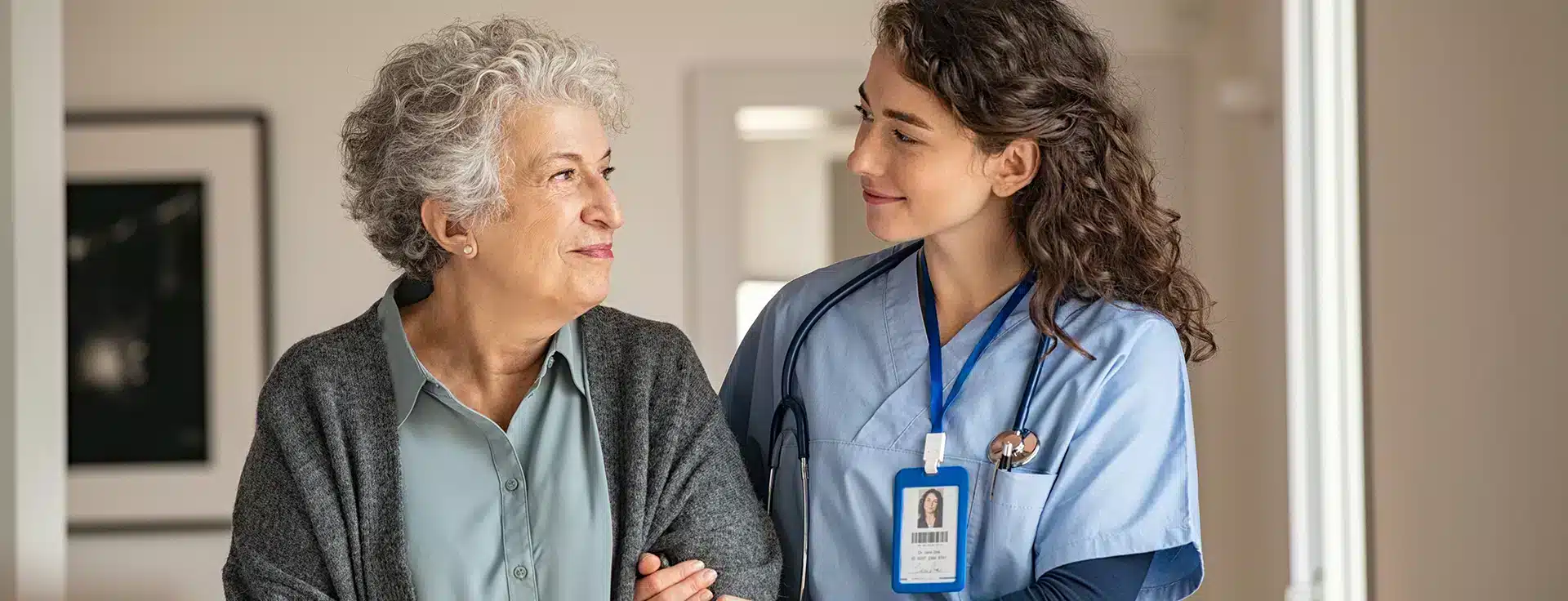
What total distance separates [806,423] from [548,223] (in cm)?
42

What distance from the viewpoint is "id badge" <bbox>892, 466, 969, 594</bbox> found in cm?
172

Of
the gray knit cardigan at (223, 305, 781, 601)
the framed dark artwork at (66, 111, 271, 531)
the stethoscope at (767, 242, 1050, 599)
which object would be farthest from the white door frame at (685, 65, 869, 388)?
the gray knit cardigan at (223, 305, 781, 601)

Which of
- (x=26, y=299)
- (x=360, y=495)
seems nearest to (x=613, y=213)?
(x=360, y=495)

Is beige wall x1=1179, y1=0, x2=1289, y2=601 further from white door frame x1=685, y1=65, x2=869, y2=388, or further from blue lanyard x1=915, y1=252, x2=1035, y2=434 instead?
blue lanyard x1=915, y1=252, x2=1035, y2=434

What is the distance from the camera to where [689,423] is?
1.76 m

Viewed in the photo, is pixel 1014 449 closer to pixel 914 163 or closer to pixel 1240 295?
pixel 914 163

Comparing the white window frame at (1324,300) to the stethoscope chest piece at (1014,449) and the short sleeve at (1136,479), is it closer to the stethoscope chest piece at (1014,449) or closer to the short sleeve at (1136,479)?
the short sleeve at (1136,479)

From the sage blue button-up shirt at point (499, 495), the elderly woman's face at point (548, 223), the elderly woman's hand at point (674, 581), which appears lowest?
the elderly woman's hand at point (674, 581)

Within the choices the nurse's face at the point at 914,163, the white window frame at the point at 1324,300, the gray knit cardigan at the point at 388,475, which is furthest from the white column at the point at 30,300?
the white window frame at the point at 1324,300

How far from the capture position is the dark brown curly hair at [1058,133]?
1722 millimetres

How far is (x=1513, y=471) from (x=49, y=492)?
1929 millimetres

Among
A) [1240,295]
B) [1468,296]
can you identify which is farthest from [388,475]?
[1240,295]

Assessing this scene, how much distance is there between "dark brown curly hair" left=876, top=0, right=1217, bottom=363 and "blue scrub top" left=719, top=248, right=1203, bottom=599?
6 centimetres

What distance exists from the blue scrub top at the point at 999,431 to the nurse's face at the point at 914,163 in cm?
15
